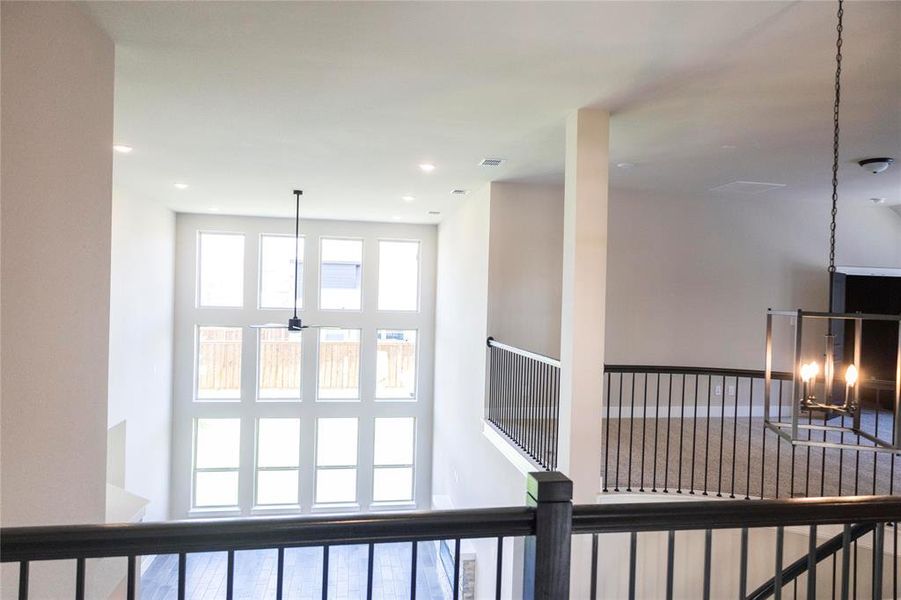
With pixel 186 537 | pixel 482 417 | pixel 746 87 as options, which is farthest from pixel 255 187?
pixel 186 537

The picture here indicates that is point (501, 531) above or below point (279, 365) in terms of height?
above

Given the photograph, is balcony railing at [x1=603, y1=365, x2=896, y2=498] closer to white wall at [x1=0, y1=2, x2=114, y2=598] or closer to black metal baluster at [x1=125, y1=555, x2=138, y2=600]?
black metal baluster at [x1=125, y1=555, x2=138, y2=600]

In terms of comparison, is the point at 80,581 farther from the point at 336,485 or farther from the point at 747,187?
the point at 336,485

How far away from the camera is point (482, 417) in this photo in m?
6.03

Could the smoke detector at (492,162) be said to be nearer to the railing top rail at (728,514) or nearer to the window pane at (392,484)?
the railing top rail at (728,514)

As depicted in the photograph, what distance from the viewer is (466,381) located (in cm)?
704

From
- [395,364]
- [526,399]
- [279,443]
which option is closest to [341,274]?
[395,364]

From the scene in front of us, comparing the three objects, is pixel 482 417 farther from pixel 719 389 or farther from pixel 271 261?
pixel 271 261

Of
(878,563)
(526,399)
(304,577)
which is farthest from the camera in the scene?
(304,577)

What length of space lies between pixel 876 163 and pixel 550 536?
524 centimetres

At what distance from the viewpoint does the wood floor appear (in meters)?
7.21

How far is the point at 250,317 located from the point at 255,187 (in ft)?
11.8

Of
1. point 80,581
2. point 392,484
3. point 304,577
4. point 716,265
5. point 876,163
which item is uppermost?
point 876,163

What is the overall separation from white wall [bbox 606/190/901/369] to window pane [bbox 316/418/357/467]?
5.83 meters
